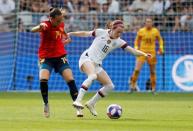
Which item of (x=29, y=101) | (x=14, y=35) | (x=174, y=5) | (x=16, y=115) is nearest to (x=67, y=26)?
(x=14, y=35)

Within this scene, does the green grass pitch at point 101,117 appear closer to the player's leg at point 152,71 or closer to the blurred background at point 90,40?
the player's leg at point 152,71

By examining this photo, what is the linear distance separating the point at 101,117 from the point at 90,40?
524 inches

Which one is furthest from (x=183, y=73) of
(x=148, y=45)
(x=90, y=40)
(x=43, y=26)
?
(x=43, y=26)

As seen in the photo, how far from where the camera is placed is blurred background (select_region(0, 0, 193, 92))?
98.4ft

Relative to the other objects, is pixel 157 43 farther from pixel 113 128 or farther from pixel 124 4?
pixel 113 128

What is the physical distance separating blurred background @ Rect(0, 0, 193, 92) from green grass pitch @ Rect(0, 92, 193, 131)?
17.2ft

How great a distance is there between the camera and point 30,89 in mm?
30062

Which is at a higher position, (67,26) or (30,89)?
(67,26)

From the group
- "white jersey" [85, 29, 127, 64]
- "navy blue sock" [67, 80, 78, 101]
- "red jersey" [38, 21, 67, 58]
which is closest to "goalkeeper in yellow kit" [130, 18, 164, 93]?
"white jersey" [85, 29, 127, 64]

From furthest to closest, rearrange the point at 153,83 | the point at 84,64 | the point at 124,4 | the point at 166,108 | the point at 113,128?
1. the point at 124,4
2. the point at 153,83
3. the point at 166,108
4. the point at 84,64
5. the point at 113,128

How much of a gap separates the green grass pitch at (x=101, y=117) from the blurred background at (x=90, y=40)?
207 inches

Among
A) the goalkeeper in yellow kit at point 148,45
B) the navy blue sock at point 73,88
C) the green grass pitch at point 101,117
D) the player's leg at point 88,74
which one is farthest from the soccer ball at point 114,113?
the goalkeeper in yellow kit at point 148,45

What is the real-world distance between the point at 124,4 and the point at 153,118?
53.3 ft

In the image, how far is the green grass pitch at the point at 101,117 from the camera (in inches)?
569
